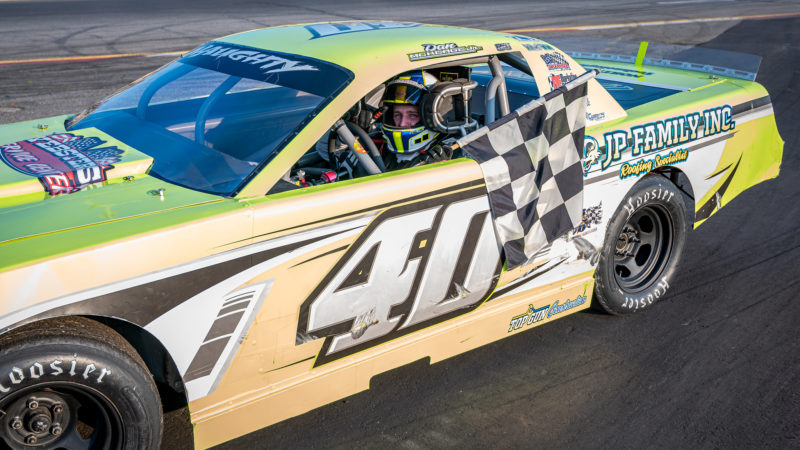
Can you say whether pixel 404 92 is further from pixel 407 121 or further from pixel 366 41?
pixel 366 41

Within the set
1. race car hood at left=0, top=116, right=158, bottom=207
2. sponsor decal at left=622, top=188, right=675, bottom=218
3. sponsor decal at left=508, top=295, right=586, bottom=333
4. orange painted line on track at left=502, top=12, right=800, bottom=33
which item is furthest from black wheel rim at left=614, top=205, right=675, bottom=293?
orange painted line on track at left=502, top=12, right=800, bottom=33

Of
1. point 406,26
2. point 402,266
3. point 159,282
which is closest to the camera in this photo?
point 159,282

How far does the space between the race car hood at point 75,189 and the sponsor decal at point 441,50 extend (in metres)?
1.16

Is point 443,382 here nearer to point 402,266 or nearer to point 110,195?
point 402,266

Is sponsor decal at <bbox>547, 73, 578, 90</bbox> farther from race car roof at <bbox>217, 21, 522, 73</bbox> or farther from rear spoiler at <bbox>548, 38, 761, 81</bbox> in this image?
rear spoiler at <bbox>548, 38, 761, 81</bbox>

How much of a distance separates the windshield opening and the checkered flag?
2.35ft

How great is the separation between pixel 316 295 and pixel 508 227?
97 cm

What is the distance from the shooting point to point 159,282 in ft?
7.89

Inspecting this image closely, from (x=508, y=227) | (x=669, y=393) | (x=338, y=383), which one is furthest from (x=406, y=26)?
(x=669, y=393)

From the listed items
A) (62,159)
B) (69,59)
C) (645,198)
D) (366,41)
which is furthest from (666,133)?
(69,59)

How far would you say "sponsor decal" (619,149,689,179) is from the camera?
377 centimetres

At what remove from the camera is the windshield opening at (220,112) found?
2906 millimetres

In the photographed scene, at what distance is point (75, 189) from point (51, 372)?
0.75 metres

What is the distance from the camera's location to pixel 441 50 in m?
3.38
